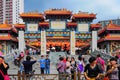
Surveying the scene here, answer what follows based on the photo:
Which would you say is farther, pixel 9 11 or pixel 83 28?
pixel 9 11

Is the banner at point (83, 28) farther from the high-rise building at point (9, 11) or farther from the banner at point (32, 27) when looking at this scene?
the high-rise building at point (9, 11)

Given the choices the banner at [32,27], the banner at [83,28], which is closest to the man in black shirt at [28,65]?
the banner at [32,27]

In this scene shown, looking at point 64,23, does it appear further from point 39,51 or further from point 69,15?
point 39,51

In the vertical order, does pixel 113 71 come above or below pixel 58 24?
above

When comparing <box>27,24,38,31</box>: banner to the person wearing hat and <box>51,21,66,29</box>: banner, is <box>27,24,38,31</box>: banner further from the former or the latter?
the person wearing hat

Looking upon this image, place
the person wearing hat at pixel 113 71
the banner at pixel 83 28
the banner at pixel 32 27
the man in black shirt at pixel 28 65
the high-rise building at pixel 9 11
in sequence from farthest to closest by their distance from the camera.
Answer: the high-rise building at pixel 9 11 → the banner at pixel 83 28 → the banner at pixel 32 27 → the man in black shirt at pixel 28 65 → the person wearing hat at pixel 113 71

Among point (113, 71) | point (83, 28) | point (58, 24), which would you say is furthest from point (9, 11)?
point (113, 71)

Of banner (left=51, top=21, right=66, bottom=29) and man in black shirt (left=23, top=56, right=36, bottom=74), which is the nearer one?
man in black shirt (left=23, top=56, right=36, bottom=74)

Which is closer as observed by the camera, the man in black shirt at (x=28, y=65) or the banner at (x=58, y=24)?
the man in black shirt at (x=28, y=65)

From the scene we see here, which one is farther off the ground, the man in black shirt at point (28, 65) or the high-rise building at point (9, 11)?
the man in black shirt at point (28, 65)

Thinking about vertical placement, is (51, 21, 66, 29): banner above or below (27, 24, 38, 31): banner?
above

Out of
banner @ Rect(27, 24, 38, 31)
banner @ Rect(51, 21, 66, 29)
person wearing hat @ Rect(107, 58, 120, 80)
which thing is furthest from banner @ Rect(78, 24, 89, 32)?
person wearing hat @ Rect(107, 58, 120, 80)

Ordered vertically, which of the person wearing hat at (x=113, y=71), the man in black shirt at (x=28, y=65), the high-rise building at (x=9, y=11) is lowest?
the high-rise building at (x=9, y=11)

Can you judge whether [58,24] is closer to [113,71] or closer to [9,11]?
[9,11]
